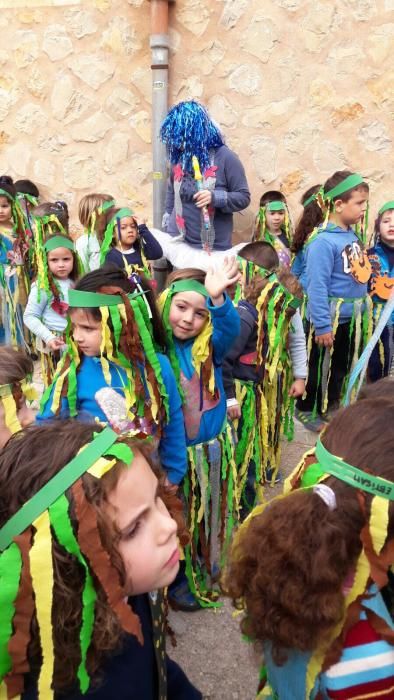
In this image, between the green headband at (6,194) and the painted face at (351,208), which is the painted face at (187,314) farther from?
the green headband at (6,194)

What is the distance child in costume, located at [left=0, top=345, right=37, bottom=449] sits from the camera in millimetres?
1701

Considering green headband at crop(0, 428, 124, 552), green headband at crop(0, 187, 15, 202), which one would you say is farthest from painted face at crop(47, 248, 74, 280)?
green headband at crop(0, 428, 124, 552)

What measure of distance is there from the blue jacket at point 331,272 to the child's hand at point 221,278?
159cm

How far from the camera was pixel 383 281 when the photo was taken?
377cm

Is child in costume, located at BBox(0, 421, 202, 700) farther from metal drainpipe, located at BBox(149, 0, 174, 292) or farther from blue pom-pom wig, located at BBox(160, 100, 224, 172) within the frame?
metal drainpipe, located at BBox(149, 0, 174, 292)

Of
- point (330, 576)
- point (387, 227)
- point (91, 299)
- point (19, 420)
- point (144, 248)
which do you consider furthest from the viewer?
point (144, 248)

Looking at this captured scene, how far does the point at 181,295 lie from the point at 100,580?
1.36m

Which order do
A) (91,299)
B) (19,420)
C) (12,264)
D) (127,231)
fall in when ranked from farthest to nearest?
(12,264)
(127,231)
(91,299)
(19,420)

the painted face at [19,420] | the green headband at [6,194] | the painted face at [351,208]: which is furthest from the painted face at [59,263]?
the painted face at [19,420]

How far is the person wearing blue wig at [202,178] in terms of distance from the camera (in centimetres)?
411

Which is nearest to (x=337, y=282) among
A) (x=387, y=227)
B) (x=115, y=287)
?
(x=387, y=227)

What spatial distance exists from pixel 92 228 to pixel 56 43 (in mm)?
1960

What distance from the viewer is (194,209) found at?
4246mm

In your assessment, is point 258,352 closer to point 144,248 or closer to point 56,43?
point 144,248
